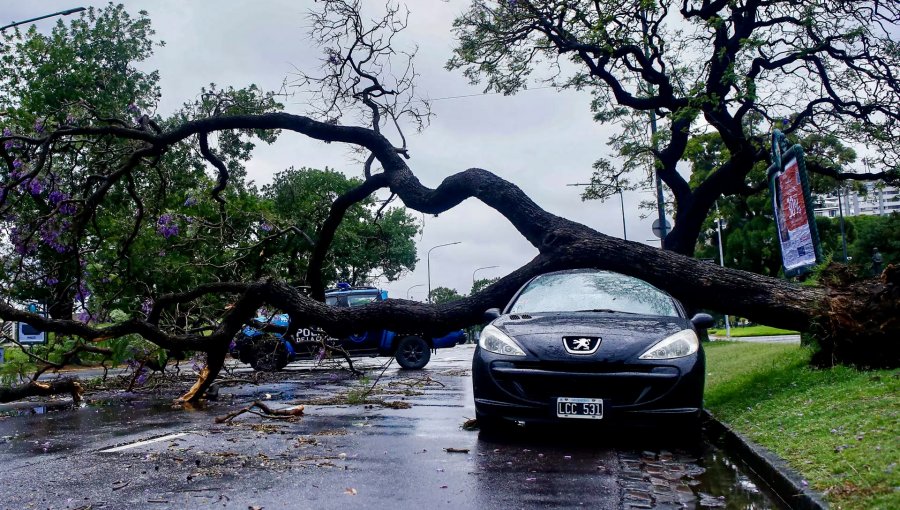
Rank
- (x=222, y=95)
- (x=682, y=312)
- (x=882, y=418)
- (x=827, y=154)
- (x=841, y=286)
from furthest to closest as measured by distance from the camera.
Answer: (x=827, y=154)
(x=222, y=95)
(x=841, y=286)
(x=682, y=312)
(x=882, y=418)

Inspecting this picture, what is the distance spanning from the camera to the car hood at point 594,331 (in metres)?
6.43

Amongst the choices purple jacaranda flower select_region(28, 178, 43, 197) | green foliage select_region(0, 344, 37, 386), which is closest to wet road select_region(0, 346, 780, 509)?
green foliage select_region(0, 344, 37, 386)

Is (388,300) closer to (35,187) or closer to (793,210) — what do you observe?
(793,210)

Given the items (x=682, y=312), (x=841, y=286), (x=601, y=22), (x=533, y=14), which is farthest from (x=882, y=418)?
(x=533, y=14)

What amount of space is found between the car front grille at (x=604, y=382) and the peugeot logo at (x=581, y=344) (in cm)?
12

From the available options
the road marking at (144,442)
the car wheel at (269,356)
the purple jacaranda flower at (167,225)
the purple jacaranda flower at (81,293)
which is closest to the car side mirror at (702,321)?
the road marking at (144,442)

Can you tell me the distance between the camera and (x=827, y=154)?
17.5 m

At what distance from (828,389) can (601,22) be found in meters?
9.94

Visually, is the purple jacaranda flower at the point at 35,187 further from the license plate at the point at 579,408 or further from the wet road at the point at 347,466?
the license plate at the point at 579,408

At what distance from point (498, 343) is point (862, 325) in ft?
12.1

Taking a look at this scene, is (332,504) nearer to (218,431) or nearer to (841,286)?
(218,431)

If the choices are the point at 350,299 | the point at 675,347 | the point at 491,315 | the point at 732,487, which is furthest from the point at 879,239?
the point at 732,487

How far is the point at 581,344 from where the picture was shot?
6.48 meters

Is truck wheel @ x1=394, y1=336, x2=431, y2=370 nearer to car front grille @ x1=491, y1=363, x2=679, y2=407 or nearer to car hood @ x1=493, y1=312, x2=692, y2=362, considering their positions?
car hood @ x1=493, y1=312, x2=692, y2=362
